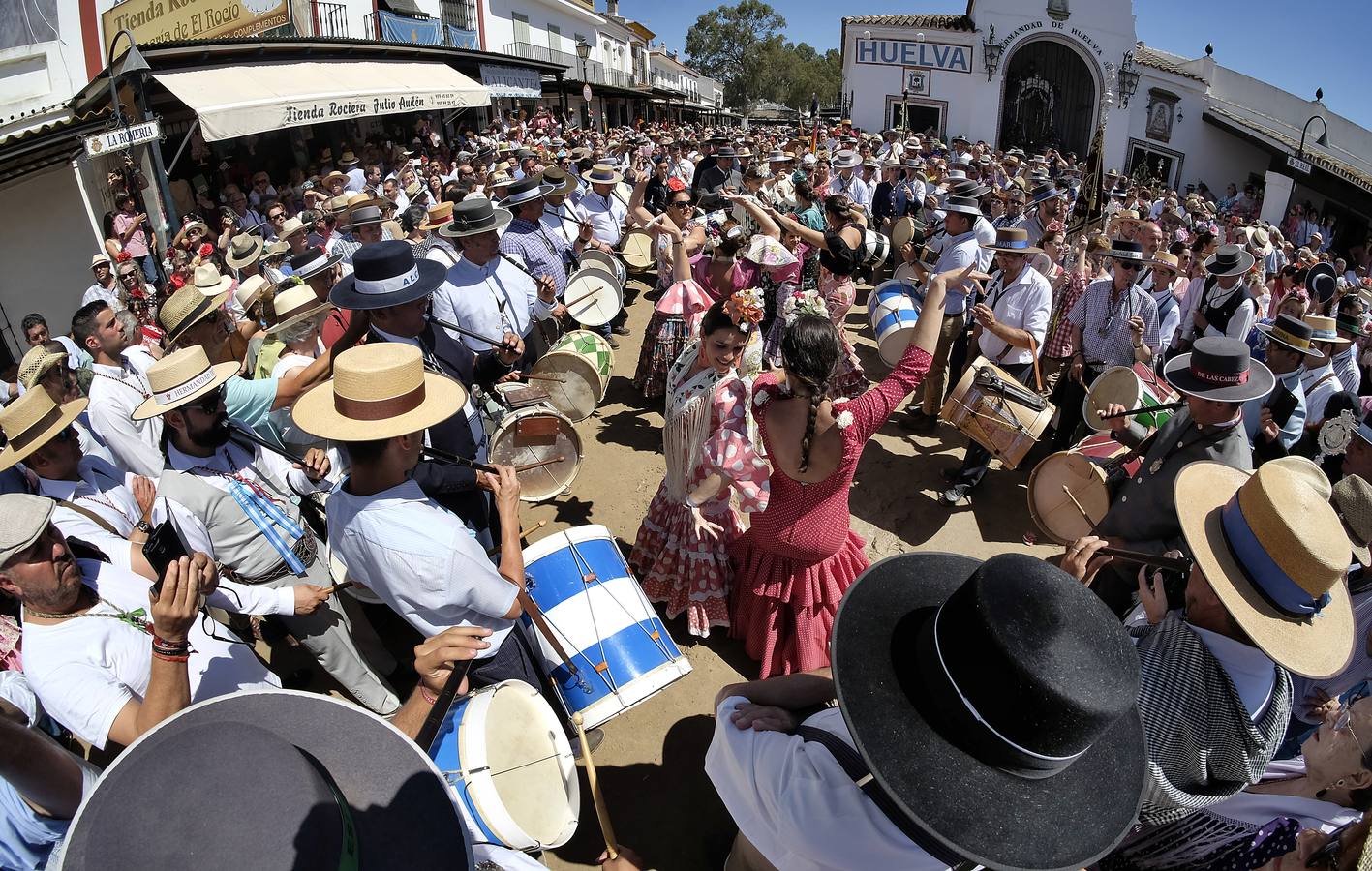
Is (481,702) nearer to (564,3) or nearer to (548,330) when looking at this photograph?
(548,330)

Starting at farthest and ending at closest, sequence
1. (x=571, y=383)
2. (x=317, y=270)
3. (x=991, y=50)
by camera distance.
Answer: (x=991, y=50), (x=317, y=270), (x=571, y=383)

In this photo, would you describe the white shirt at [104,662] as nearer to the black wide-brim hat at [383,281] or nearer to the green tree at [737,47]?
the black wide-brim hat at [383,281]

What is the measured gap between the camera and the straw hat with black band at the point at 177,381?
296 cm

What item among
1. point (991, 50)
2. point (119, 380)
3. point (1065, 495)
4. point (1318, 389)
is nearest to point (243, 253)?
point (119, 380)

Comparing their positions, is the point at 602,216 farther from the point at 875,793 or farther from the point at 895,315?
the point at 875,793

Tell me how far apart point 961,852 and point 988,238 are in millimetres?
6570

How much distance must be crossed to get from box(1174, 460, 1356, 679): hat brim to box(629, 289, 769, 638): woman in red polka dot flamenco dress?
1806 mm

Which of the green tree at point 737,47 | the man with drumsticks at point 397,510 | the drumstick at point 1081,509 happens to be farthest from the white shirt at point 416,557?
the green tree at point 737,47

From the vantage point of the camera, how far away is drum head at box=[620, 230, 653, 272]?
390 inches

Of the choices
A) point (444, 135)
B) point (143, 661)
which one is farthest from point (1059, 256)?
point (444, 135)

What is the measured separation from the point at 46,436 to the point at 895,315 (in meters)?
6.11

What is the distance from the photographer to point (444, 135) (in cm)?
2300

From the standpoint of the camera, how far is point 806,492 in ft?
11.1

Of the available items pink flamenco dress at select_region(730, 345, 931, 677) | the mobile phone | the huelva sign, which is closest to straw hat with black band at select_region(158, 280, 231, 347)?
the mobile phone
